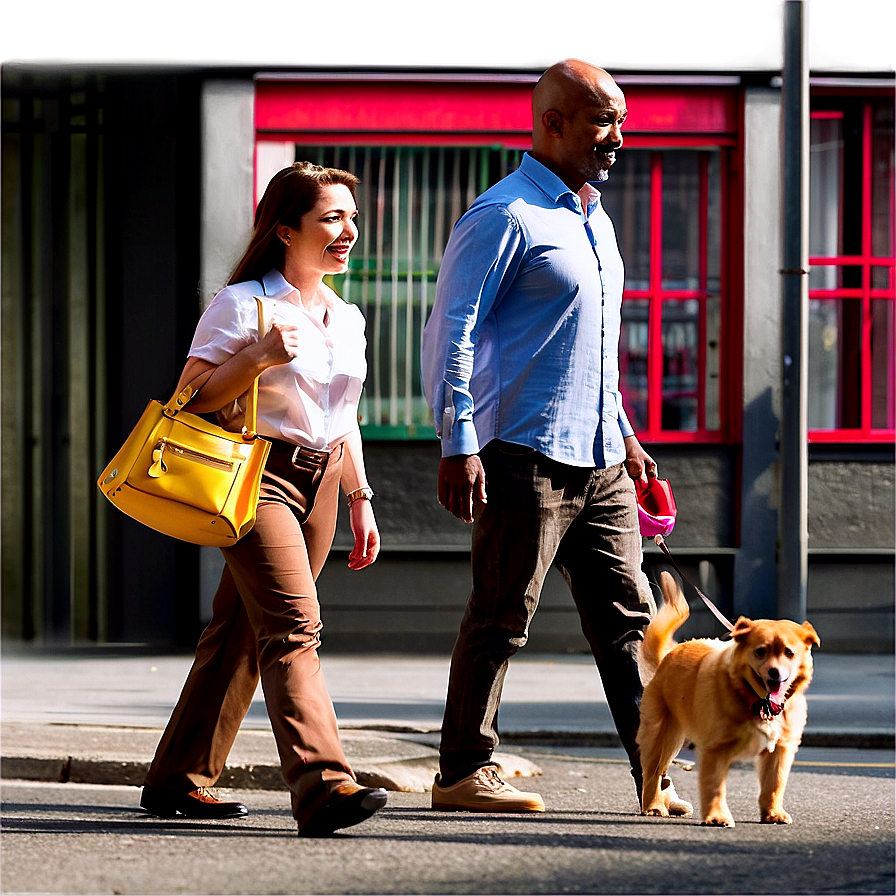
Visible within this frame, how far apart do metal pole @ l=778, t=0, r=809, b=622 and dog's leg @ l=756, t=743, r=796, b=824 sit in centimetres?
294

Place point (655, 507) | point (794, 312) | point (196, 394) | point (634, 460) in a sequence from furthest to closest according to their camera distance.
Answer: point (794, 312) < point (655, 507) < point (634, 460) < point (196, 394)

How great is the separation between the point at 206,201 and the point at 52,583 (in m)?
3.01

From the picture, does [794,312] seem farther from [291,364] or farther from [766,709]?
[291,364]

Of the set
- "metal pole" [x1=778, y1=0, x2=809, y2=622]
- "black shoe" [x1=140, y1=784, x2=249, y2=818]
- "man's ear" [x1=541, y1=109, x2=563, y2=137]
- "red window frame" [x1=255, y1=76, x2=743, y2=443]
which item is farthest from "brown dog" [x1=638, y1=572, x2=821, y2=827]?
"red window frame" [x1=255, y1=76, x2=743, y2=443]

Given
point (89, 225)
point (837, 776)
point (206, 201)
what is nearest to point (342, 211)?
point (837, 776)

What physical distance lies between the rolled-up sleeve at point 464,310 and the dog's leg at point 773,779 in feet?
4.38

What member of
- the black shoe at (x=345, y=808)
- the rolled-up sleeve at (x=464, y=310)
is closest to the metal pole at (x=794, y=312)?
the rolled-up sleeve at (x=464, y=310)

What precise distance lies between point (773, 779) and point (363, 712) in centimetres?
341

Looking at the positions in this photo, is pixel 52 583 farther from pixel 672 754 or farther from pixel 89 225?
pixel 672 754

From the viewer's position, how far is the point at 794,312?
765cm

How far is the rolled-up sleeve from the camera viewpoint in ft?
14.9

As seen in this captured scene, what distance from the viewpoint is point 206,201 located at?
10.3 meters

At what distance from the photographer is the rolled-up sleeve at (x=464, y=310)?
4.55 meters

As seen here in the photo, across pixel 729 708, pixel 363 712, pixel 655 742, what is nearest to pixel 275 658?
pixel 655 742
